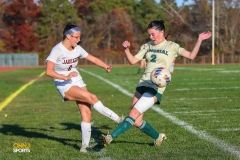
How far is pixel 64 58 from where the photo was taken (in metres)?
7.00

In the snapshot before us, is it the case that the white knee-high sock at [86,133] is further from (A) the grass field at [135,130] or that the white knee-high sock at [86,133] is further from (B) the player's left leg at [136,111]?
(B) the player's left leg at [136,111]

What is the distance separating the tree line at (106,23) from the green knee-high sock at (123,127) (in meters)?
60.2

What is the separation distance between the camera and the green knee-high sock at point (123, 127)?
6489mm

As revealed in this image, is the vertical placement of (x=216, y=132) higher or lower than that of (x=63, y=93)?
lower

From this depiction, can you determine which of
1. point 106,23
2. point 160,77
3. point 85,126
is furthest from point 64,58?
point 106,23

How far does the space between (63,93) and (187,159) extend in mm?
2090

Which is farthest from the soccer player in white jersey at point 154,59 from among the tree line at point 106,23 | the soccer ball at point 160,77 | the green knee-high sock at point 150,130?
the tree line at point 106,23

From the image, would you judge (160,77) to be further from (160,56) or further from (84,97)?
(84,97)

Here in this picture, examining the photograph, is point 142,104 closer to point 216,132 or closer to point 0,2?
point 216,132

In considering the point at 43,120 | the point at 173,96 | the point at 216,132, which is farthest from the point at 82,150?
the point at 173,96

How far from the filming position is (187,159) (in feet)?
19.4

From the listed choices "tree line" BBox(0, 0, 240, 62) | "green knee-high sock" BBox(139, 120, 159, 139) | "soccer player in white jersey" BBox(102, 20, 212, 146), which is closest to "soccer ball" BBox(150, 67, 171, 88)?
"soccer player in white jersey" BBox(102, 20, 212, 146)

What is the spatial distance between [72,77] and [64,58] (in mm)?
291

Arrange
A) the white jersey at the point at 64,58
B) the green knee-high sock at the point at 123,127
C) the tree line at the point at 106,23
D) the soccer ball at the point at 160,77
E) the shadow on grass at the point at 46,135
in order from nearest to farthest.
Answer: the green knee-high sock at the point at 123,127, the soccer ball at the point at 160,77, the white jersey at the point at 64,58, the shadow on grass at the point at 46,135, the tree line at the point at 106,23
